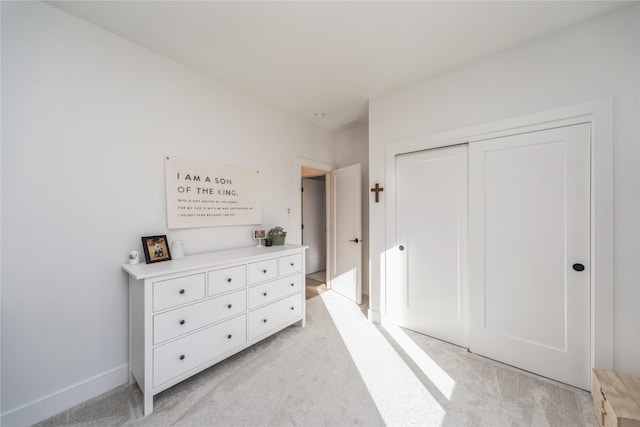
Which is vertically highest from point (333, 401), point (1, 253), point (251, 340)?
point (1, 253)

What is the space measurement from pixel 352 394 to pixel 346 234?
205 cm

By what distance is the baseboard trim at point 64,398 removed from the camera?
1378mm

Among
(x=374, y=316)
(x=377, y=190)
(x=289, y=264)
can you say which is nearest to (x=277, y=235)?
(x=289, y=264)

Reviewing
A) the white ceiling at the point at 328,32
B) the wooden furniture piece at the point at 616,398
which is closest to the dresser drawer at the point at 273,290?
the white ceiling at the point at 328,32

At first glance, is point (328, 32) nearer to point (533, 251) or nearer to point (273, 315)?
point (533, 251)

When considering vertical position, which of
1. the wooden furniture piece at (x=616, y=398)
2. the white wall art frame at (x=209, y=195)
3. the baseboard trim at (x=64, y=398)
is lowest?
the baseboard trim at (x=64, y=398)

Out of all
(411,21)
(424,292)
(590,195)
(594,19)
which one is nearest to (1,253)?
(411,21)

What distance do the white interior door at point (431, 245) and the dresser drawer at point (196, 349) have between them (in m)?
1.64

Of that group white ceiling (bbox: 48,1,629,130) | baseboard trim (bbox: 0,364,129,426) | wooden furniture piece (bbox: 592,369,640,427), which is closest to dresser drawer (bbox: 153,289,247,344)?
baseboard trim (bbox: 0,364,129,426)

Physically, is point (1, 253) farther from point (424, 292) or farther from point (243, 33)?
point (424, 292)

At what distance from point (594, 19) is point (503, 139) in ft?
2.90

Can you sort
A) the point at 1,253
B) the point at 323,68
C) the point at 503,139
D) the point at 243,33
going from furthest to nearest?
the point at 323,68
the point at 503,139
the point at 243,33
the point at 1,253

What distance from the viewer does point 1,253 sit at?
1.34 meters

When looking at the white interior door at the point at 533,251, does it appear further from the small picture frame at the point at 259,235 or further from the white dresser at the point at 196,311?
the small picture frame at the point at 259,235
